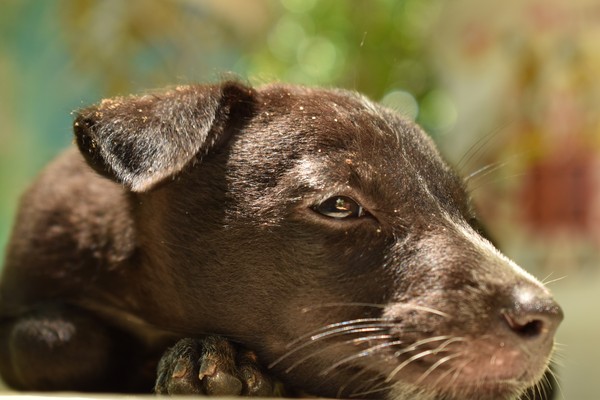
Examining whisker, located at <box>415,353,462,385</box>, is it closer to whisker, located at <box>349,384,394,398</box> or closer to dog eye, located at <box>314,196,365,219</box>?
whisker, located at <box>349,384,394,398</box>

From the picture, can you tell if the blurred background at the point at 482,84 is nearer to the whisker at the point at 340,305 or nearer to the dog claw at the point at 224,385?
the whisker at the point at 340,305

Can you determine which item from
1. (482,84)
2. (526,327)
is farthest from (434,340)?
(482,84)

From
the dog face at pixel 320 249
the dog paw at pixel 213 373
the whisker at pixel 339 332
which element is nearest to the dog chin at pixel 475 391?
the dog face at pixel 320 249

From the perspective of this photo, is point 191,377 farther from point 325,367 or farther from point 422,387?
point 422,387

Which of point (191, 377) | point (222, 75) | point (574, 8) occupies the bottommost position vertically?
point (191, 377)

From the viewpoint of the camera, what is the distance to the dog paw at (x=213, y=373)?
143cm

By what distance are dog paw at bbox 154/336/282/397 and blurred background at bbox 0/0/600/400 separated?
1558 mm

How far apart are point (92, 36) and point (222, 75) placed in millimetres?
1745

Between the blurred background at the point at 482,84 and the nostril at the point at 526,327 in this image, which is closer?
the nostril at the point at 526,327

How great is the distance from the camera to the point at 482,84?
3.99 meters

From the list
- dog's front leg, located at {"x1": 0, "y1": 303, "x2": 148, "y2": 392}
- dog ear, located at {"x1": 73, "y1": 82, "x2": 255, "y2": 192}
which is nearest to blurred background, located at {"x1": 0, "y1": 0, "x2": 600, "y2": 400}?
dog's front leg, located at {"x1": 0, "y1": 303, "x2": 148, "y2": 392}

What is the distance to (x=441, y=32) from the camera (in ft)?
14.1

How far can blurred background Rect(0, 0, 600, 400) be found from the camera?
10.5 feet

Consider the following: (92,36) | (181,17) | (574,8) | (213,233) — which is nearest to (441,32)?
(574,8)
